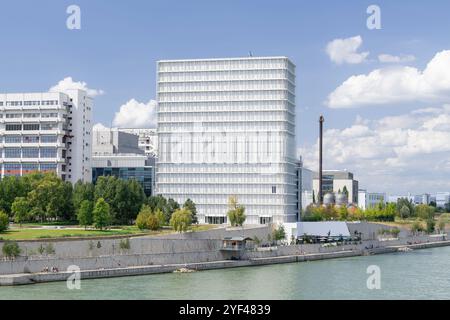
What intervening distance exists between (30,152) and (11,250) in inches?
2977

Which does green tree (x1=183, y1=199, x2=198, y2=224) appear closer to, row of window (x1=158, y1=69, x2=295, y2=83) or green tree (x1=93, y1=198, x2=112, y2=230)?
row of window (x1=158, y1=69, x2=295, y2=83)

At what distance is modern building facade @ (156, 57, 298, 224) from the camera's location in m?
138

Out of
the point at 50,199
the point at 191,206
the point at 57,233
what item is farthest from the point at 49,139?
the point at 57,233

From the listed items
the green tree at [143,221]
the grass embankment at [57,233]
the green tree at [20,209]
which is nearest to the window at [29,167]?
the grass embankment at [57,233]

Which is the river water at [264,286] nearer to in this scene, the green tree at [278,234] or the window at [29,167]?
the green tree at [278,234]

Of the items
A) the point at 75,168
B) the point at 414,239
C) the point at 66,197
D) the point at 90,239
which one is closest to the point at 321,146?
the point at 414,239

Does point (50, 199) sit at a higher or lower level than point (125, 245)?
higher

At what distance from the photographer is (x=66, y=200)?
356ft

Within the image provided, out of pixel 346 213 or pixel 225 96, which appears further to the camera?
pixel 346 213

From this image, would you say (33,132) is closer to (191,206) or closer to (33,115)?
(33,115)

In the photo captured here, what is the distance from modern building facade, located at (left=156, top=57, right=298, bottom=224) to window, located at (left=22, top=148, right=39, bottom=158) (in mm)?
23209

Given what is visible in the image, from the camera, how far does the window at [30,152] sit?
458 ft

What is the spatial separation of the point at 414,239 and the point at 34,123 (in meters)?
79.8
